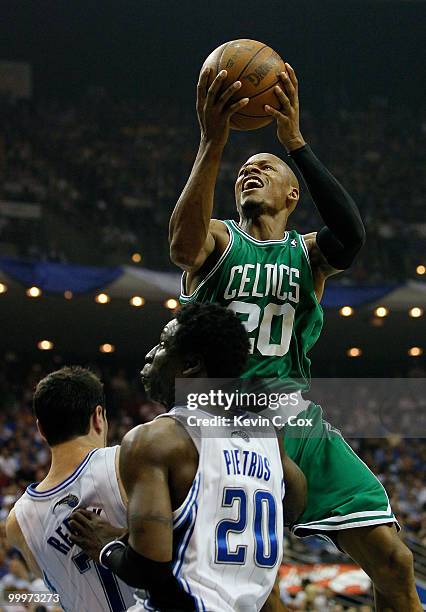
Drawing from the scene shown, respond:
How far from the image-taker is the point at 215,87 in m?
3.90

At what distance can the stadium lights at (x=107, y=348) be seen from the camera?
18766 millimetres

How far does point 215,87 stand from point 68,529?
6.10 ft

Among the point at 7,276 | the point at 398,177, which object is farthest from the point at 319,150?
the point at 7,276

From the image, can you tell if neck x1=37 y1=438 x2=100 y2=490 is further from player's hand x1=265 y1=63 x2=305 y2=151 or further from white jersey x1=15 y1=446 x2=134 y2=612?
player's hand x1=265 y1=63 x2=305 y2=151

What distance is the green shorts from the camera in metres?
3.97

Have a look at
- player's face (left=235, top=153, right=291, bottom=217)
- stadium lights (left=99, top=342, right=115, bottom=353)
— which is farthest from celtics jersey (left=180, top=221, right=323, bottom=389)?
stadium lights (left=99, top=342, right=115, bottom=353)

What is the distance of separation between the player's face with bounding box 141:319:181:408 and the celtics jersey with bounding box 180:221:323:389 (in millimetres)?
1004

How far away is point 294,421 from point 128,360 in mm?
15248

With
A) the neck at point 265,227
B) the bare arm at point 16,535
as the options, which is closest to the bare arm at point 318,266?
the neck at point 265,227

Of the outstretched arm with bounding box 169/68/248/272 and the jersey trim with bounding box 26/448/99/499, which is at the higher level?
the outstretched arm with bounding box 169/68/248/272

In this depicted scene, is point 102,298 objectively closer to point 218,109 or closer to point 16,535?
point 218,109

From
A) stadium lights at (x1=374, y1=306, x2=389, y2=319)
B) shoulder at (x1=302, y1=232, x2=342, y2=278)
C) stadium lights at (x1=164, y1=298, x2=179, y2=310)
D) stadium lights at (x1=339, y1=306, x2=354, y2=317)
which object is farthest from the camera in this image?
stadium lights at (x1=374, y1=306, x2=389, y2=319)

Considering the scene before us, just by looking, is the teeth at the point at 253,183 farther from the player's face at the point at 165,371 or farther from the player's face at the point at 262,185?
the player's face at the point at 165,371

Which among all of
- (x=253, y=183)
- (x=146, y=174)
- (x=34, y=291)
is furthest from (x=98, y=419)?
(x=146, y=174)
